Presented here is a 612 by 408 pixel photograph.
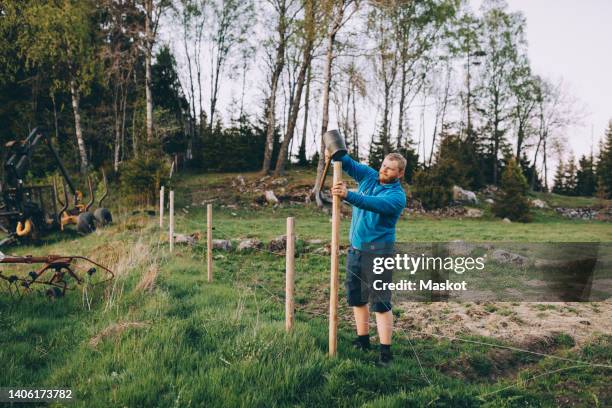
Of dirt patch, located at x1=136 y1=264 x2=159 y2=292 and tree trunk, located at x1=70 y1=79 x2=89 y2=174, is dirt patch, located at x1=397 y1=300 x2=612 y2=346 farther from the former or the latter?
tree trunk, located at x1=70 y1=79 x2=89 y2=174

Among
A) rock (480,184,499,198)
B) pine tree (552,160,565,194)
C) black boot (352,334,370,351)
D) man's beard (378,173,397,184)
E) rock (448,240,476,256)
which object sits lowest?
black boot (352,334,370,351)

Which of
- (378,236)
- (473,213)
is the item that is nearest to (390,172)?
(378,236)

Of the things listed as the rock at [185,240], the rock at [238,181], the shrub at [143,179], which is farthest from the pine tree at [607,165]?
the rock at [185,240]

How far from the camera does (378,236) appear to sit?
3.70 metres

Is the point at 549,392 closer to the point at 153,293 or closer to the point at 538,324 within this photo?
the point at 538,324

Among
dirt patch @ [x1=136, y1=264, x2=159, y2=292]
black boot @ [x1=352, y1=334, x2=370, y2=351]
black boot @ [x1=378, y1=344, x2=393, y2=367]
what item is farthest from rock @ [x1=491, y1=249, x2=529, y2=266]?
dirt patch @ [x1=136, y1=264, x2=159, y2=292]

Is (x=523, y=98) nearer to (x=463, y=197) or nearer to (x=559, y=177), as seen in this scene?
(x=463, y=197)

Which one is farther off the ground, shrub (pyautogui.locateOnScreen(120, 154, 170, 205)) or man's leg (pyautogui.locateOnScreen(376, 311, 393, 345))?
shrub (pyautogui.locateOnScreen(120, 154, 170, 205))

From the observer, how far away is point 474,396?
316 cm

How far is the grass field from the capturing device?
299cm

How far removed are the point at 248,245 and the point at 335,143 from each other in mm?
6350

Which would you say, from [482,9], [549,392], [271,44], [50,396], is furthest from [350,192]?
[482,9]

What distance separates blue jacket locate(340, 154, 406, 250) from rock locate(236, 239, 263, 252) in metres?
5.72

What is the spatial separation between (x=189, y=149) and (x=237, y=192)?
1234 cm
